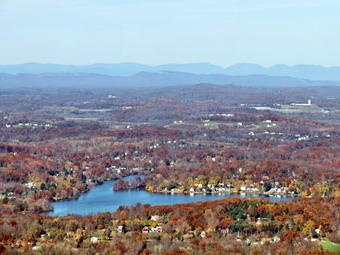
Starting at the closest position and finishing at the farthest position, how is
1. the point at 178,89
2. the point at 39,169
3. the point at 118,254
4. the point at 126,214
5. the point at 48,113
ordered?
1. the point at 118,254
2. the point at 126,214
3. the point at 39,169
4. the point at 48,113
5. the point at 178,89

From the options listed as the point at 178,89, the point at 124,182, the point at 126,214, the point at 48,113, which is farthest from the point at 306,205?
the point at 178,89

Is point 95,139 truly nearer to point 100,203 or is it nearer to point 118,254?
point 100,203

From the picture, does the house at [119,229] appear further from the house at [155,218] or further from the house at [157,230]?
the house at [155,218]

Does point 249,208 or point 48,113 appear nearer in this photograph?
point 249,208

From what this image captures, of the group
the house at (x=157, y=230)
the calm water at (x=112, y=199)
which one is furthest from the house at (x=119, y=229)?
the calm water at (x=112, y=199)

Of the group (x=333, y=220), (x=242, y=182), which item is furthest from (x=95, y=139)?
(x=333, y=220)

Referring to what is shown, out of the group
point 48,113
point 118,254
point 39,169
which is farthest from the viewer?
point 48,113
